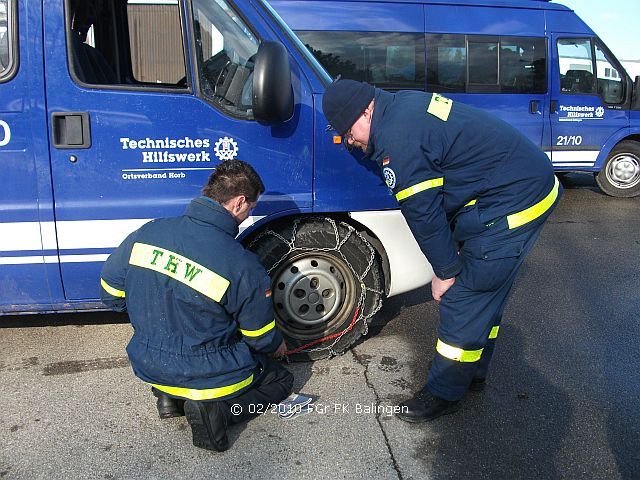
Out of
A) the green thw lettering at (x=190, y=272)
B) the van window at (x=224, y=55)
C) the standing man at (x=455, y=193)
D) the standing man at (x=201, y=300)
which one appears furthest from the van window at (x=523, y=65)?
the green thw lettering at (x=190, y=272)

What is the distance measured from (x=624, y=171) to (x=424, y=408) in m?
6.97

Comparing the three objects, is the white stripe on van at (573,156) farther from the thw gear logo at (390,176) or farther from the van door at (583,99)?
the thw gear logo at (390,176)

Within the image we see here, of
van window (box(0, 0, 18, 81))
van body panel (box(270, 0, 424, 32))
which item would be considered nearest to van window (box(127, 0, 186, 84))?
van window (box(0, 0, 18, 81))

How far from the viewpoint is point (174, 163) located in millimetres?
3186

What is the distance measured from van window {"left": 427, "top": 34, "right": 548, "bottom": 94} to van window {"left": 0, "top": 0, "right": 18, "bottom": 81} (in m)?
6.05

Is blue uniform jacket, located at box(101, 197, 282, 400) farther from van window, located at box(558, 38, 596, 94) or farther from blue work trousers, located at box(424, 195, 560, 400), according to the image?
van window, located at box(558, 38, 596, 94)

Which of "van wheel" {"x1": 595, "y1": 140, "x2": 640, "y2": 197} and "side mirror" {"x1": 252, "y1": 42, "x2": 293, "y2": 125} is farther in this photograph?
"van wheel" {"x1": 595, "y1": 140, "x2": 640, "y2": 197}

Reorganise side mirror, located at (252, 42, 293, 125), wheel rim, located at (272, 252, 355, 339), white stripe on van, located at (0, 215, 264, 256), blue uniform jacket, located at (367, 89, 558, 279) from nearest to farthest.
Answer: blue uniform jacket, located at (367, 89, 558, 279) < side mirror, located at (252, 42, 293, 125) < white stripe on van, located at (0, 215, 264, 256) < wheel rim, located at (272, 252, 355, 339)

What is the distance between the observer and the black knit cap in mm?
2676

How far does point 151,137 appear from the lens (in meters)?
3.13

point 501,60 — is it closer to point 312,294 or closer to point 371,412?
point 312,294

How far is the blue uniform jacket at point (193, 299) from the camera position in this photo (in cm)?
264

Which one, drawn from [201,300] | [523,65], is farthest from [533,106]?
[201,300]

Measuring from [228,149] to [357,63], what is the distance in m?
5.35
